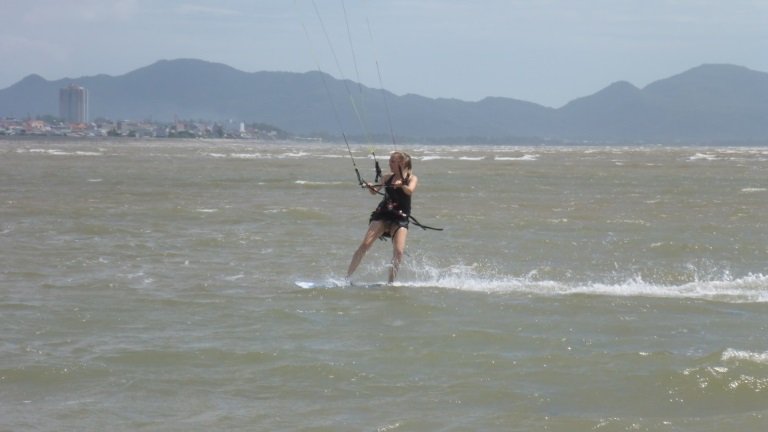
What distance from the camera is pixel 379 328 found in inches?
416

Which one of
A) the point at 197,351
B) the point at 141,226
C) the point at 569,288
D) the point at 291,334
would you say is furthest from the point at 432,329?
the point at 141,226

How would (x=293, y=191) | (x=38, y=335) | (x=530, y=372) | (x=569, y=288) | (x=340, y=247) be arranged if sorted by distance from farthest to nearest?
(x=293, y=191) → (x=340, y=247) → (x=569, y=288) → (x=38, y=335) → (x=530, y=372)

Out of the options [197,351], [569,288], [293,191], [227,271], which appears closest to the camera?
[197,351]

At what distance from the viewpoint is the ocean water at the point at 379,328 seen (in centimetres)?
791

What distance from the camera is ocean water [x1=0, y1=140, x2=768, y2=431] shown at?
7.91 m

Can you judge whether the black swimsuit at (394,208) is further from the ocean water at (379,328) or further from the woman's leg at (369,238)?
the ocean water at (379,328)

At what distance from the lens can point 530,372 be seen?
8.90 metres

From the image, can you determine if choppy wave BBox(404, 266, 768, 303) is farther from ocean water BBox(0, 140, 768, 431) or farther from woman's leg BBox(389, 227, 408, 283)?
woman's leg BBox(389, 227, 408, 283)

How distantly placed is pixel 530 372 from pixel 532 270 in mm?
6227

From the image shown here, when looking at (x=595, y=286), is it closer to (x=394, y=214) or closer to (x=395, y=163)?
(x=394, y=214)

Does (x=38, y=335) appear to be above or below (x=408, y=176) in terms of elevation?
below

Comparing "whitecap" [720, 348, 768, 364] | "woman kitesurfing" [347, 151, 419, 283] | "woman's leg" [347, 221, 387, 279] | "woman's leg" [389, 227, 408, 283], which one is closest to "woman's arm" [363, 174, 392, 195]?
"woman kitesurfing" [347, 151, 419, 283]

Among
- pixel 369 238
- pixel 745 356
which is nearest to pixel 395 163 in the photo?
pixel 369 238

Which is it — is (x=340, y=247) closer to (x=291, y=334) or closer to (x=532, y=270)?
(x=532, y=270)
